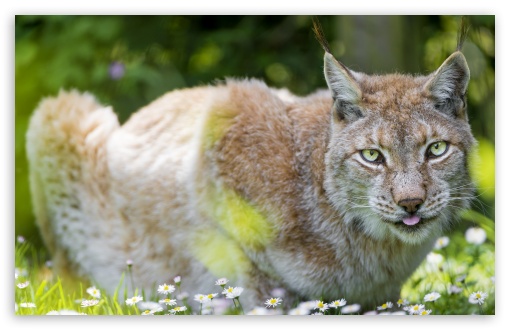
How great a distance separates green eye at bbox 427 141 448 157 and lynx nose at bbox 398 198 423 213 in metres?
0.25

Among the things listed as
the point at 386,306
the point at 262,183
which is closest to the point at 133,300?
the point at 262,183

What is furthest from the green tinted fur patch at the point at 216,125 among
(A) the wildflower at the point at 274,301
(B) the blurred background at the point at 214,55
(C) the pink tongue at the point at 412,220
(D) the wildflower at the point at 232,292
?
(C) the pink tongue at the point at 412,220

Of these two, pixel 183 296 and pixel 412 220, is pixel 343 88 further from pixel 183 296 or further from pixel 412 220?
pixel 183 296

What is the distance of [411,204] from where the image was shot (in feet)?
11.0

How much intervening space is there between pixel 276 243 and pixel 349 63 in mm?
1165

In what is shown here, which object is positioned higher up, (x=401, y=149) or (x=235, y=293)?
(x=401, y=149)

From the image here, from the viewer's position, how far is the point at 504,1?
4.00 meters

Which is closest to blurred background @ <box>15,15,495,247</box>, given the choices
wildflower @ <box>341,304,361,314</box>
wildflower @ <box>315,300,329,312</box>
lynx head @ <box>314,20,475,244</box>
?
lynx head @ <box>314,20,475,244</box>

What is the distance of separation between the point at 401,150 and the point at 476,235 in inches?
41.3

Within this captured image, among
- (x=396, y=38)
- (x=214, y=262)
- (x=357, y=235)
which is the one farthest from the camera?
(x=396, y=38)

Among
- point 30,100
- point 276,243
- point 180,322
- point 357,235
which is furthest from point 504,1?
point 30,100

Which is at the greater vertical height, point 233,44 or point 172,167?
point 233,44

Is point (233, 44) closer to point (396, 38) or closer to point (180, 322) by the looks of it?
point (396, 38)

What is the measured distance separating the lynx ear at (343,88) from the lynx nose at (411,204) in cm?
46
